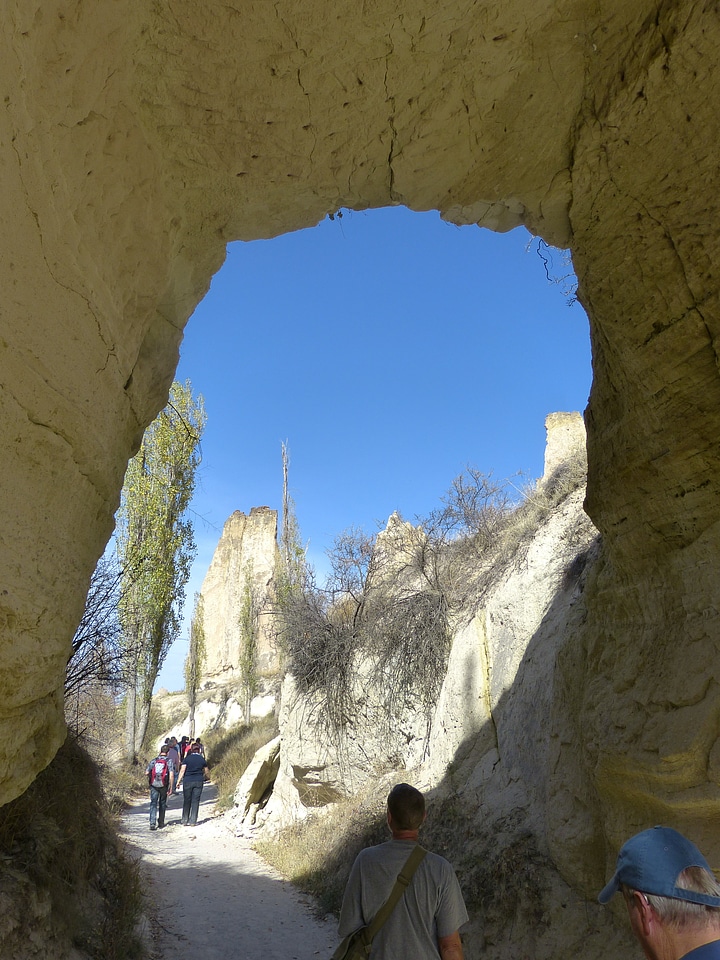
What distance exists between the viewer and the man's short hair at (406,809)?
2.75 meters

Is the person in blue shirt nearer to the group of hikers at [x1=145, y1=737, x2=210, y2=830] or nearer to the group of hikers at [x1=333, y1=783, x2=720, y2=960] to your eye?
the group of hikers at [x1=145, y1=737, x2=210, y2=830]

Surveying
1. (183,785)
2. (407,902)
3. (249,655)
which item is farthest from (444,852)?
(249,655)

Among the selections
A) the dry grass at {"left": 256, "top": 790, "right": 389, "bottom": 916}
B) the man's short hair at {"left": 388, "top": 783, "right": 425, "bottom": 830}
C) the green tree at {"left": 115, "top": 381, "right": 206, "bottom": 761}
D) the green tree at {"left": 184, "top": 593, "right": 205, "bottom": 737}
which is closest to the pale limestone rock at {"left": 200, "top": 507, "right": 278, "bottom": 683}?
the green tree at {"left": 184, "top": 593, "right": 205, "bottom": 737}

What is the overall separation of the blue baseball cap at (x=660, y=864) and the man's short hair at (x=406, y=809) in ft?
4.56

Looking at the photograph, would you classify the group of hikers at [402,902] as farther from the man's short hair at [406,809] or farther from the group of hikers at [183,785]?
the group of hikers at [183,785]

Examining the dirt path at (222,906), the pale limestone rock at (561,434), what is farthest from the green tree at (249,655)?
the dirt path at (222,906)

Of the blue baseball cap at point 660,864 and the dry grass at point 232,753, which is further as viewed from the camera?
the dry grass at point 232,753

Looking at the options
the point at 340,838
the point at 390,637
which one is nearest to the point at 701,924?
the point at 340,838

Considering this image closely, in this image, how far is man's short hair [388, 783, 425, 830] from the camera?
2.75 m

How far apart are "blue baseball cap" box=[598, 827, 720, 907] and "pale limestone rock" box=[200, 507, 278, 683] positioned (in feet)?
111

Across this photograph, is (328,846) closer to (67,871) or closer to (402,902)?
(67,871)

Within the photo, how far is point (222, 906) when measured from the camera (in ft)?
25.1

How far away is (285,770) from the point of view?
12555 mm

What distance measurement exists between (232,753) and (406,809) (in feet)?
61.5
